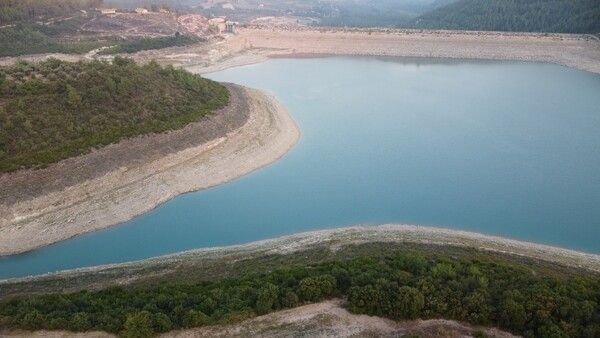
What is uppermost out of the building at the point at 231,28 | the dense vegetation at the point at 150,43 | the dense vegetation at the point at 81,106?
the building at the point at 231,28

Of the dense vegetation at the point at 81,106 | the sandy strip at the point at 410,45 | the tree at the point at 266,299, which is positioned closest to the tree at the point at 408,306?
the tree at the point at 266,299

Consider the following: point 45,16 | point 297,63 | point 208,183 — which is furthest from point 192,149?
point 45,16

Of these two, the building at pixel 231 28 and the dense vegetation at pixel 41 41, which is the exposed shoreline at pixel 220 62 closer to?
the building at pixel 231 28

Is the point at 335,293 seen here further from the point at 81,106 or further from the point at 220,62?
the point at 220,62

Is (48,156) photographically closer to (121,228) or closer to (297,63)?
(121,228)

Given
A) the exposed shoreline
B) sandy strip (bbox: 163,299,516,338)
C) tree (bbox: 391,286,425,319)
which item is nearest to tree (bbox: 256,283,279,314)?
sandy strip (bbox: 163,299,516,338)
